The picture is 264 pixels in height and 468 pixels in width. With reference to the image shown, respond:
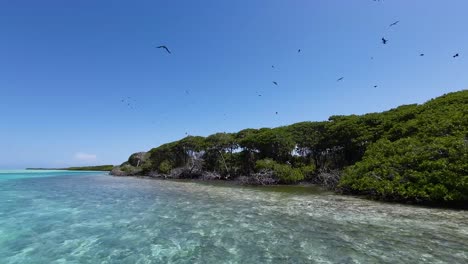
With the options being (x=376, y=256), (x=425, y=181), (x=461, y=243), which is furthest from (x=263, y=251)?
(x=425, y=181)

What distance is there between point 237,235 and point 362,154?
20.0 meters

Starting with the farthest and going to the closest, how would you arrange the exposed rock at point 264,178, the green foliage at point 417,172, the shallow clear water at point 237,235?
1. the exposed rock at point 264,178
2. the green foliage at point 417,172
3. the shallow clear water at point 237,235

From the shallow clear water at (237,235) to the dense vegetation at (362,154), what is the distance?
82.8 inches

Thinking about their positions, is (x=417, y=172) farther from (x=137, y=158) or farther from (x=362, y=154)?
(x=137, y=158)

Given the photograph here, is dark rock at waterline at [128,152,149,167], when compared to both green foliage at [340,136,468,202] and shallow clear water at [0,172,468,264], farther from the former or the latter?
green foliage at [340,136,468,202]

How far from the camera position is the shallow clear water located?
618cm

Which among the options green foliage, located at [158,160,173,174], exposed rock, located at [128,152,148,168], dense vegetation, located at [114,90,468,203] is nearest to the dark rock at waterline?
exposed rock, located at [128,152,148,168]

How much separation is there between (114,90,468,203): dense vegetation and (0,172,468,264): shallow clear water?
2.10 meters

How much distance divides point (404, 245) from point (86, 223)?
9899mm

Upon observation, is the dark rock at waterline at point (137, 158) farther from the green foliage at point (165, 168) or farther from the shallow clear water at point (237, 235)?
the shallow clear water at point (237, 235)

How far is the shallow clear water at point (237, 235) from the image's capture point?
20.3 feet

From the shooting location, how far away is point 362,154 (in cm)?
2448

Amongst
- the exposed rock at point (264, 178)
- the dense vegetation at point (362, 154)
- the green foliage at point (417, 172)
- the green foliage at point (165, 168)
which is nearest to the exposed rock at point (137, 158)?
the dense vegetation at point (362, 154)

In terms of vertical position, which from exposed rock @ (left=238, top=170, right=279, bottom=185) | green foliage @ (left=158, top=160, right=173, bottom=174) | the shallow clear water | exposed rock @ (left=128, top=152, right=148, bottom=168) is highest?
exposed rock @ (left=128, top=152, right=148, bottom=168)
